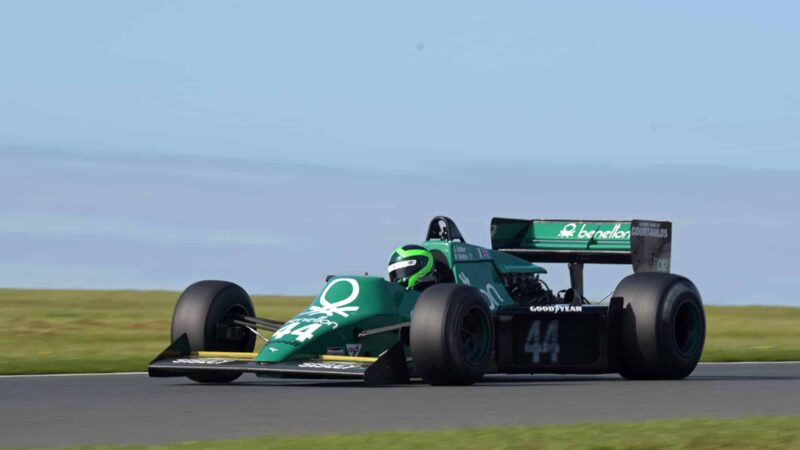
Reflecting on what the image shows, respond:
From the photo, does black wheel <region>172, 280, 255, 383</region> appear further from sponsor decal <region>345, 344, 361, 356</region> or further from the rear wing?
the rear wing

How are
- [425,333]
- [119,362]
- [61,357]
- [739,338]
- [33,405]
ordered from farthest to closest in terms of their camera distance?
[739,338] → [61,357] → [119,362] → [425,333] → [33,405]

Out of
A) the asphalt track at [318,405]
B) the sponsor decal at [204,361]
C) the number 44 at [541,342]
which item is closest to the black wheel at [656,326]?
the asphalt track at [318,405]

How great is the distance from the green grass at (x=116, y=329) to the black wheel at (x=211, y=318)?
A: 338 cm

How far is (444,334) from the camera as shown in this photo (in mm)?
15773

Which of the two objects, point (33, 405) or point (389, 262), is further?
point (389, 262)

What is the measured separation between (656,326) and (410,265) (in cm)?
306

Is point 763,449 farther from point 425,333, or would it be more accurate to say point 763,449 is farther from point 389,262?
point 389,262

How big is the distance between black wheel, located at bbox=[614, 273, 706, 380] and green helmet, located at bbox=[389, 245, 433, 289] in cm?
235

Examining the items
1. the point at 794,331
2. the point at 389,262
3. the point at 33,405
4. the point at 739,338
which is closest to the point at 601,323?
the point at 389,262

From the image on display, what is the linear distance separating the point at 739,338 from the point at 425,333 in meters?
22.8

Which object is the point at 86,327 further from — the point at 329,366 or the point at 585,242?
the point at 329,366

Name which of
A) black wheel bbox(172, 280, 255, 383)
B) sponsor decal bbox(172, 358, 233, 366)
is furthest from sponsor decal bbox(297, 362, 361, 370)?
black wheel bbox(172, 280, 255, 383)

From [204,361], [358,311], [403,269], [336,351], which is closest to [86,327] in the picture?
[403,269]

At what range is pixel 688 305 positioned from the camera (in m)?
18.4
